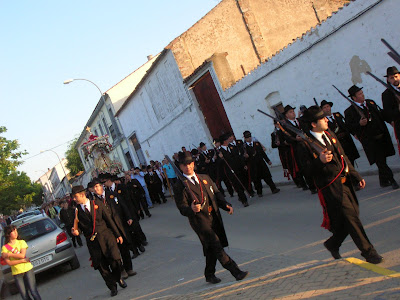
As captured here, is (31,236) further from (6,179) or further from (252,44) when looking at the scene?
(6,179)

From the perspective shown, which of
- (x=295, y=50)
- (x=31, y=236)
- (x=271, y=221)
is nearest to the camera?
(x=271, y=221)

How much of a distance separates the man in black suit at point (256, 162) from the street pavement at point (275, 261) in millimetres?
488

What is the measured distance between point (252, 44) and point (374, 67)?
42.5 feet

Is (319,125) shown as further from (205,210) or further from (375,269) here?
(205,210)

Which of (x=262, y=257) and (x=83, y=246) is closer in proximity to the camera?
(x=262, y=257)

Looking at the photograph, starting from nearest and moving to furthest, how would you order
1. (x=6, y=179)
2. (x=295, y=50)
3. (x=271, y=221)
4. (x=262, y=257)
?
(x=262, y=257), (x=271, y=221), (x=295, y=50), (x=6, y=179)

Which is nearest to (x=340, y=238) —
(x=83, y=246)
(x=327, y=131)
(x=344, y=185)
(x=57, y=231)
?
(x=344, y=185)

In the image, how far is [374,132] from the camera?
8.25m

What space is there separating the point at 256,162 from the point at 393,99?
555 centimetres

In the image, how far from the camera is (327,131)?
534 cm

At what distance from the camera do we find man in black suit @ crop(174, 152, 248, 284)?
18.9 feet

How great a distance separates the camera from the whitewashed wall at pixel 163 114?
2500 centimetres

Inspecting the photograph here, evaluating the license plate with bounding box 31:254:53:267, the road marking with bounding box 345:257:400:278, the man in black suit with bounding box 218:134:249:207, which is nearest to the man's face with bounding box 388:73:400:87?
the road marking with bounding box 345:257:400:278

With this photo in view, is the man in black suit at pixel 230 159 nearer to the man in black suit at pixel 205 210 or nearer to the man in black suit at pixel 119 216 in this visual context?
the man in black suit at pixel 119 216
